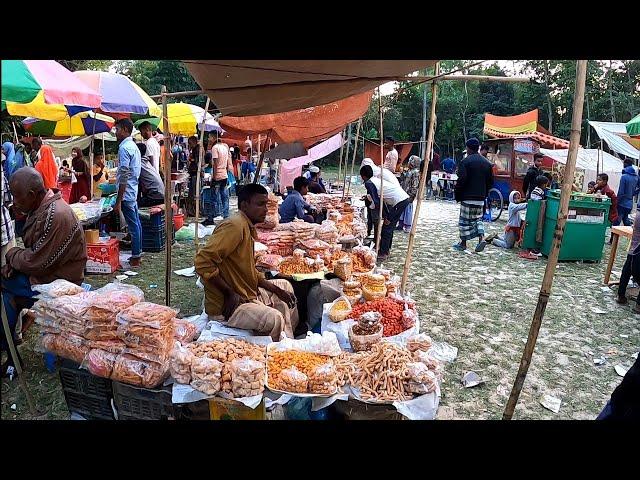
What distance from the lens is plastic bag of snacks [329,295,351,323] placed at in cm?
426

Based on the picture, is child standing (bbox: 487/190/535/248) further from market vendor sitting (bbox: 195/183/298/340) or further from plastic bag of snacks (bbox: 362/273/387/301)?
market vendor sitting (bbox: 195/183/298/340)

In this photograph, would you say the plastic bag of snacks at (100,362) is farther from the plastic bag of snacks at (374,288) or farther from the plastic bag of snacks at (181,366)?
the plastic bag of snacks at (374,288)

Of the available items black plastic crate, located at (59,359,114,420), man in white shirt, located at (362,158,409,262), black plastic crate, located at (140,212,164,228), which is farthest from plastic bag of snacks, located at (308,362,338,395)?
black plastic crate, located at (140,212,164,228)

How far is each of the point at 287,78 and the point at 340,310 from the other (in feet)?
7.31

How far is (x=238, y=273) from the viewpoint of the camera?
13.8ft

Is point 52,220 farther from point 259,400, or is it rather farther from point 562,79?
point 562,79

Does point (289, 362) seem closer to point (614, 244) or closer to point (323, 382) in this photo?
point (323, 382)

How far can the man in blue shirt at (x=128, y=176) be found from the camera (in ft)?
23.5

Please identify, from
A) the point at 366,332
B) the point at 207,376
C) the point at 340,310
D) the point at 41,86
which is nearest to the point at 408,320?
the point at 366,332

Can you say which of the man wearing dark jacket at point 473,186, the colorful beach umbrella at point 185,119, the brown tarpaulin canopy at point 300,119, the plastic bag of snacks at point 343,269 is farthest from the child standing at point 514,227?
the colorful beach umbrella at point 185,119

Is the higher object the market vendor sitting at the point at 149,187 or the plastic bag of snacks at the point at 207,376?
the market vendor sitting at the point at 149,187

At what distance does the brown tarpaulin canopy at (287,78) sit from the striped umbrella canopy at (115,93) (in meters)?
5.51
